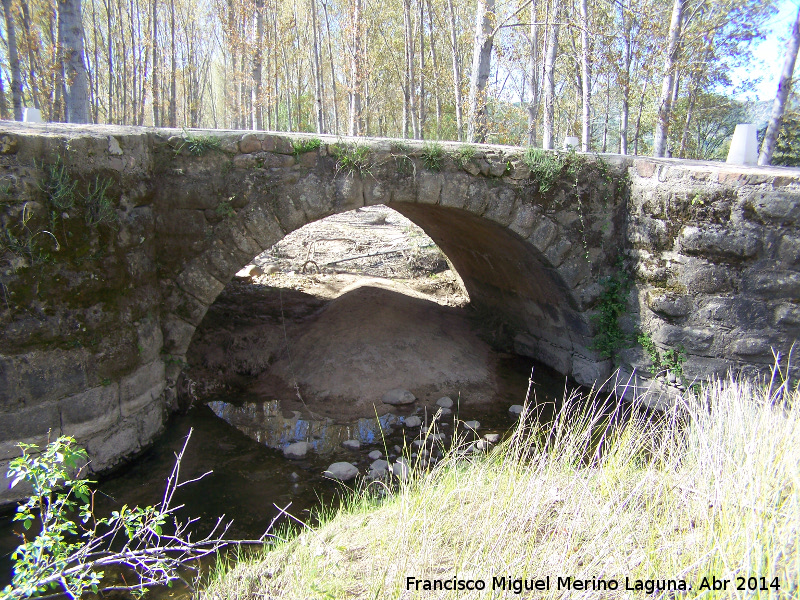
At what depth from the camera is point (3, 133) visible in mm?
3387

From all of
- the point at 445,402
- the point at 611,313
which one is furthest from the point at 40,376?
the point at 611,313

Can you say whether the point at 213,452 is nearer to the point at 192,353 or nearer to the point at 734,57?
the point at 192,353

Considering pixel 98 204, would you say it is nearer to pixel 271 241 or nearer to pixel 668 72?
pixel 271 241

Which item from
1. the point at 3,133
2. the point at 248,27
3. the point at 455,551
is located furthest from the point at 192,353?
the point at 248,27

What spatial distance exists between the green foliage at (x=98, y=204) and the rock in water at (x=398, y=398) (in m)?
3.15

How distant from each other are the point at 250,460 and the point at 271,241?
6.08ft

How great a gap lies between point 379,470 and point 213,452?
1.43 metres

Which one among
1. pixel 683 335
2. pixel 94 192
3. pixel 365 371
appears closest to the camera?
pixel 94 192

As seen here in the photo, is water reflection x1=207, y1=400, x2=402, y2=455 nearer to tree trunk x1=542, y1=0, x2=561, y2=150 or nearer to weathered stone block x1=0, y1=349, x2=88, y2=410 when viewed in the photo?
weathered stone block x1=0, y1=349, x2=88, y2=410

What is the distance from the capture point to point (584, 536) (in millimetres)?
2404

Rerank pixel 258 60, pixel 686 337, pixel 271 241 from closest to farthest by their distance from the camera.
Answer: pixel 271 241 < pixel 686 337 < pixel 258 60

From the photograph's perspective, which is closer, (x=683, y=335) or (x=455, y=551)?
(x=455, y=551)

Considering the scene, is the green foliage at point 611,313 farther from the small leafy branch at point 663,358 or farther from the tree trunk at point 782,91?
the tree trunk at point 782,91

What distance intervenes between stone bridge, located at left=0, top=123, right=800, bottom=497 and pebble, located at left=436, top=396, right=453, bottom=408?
146cm
